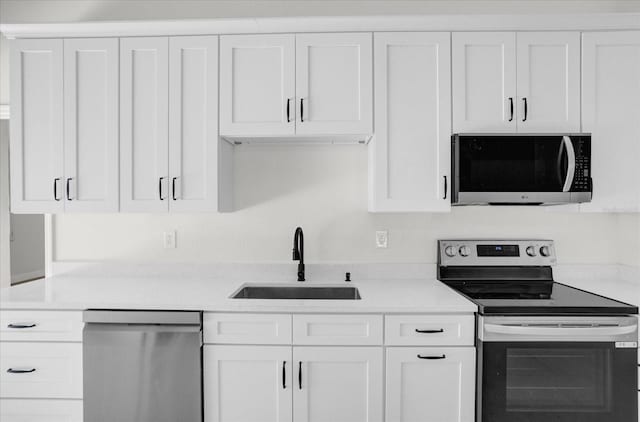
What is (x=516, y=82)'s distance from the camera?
7.18 feet

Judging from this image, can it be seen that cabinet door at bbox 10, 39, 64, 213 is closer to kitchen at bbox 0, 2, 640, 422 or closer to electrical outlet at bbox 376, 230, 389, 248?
kitchen at bbox 0, 2, 640, 422

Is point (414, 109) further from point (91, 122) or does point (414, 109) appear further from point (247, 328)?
point (91, 122)

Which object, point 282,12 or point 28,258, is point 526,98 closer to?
point 282,12

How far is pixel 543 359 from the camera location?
1.86 m

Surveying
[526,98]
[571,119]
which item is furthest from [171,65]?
[571,119]

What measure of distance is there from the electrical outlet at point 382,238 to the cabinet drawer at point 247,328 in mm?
886

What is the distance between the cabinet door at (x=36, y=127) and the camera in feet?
7.42

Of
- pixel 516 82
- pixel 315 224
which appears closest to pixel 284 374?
pixel 315 224

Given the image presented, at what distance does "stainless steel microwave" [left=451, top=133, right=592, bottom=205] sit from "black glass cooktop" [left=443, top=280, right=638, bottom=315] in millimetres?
487

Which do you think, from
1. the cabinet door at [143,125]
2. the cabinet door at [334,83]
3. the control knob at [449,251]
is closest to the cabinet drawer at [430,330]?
the control knob at [449,251]

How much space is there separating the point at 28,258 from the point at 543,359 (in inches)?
234

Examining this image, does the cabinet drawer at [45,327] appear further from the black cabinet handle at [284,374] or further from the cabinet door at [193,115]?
the black cabinet handle at [284,374]

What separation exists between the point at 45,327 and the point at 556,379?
242 cm

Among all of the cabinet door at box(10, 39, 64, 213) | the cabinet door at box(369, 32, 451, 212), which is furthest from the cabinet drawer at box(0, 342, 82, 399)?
the cabinet door at box(369, 32, 451, 212)
